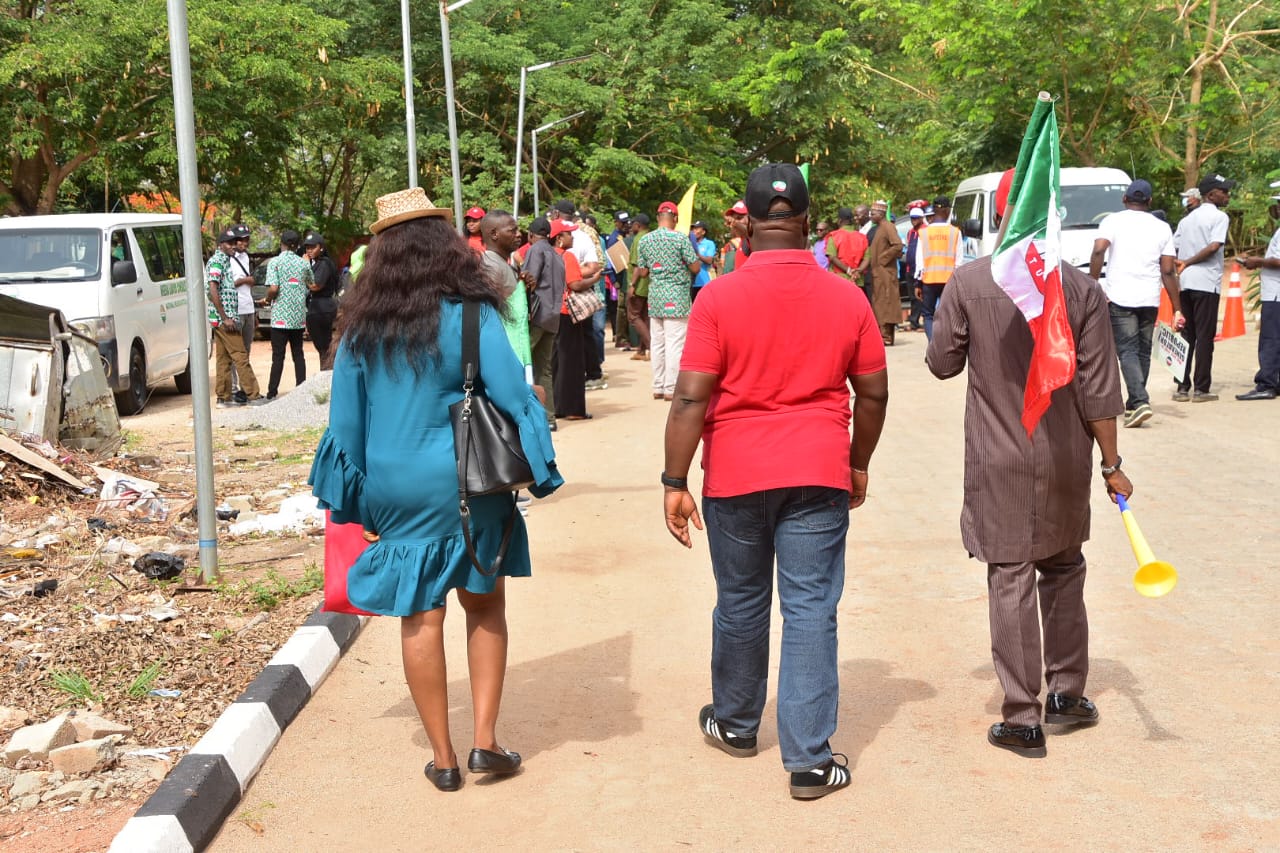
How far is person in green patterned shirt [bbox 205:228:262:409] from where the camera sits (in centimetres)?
1495

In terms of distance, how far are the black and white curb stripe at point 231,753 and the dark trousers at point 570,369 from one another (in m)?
7.58

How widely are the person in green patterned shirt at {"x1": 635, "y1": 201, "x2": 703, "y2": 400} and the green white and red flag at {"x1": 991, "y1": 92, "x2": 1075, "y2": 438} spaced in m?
8.85

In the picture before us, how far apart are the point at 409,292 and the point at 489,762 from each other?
1.45 meters

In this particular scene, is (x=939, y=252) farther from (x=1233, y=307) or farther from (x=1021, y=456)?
(x=1021, y=456)

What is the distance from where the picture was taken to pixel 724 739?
15.5 ft

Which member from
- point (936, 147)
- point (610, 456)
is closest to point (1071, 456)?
point (610, 456)

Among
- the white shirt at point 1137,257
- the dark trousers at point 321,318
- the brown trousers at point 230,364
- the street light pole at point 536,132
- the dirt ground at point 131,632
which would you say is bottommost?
the dirt ground at point 131,632

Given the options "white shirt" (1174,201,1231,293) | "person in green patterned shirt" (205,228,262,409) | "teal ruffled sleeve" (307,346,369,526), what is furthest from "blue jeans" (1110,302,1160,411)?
"person in green patterned shirt" (205,228,262,409)

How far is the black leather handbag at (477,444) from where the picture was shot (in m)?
4.24

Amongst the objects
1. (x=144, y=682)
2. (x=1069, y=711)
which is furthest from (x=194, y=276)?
(x=1069, y=711)

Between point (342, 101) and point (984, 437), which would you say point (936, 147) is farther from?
point (984, 437)

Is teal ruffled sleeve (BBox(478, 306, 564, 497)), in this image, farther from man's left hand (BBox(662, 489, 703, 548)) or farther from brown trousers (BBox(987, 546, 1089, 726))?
brown trousers (BBox(987, 546, 1089, 726))

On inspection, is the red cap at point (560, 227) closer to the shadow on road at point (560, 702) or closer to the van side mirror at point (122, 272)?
the van side mirror at point (122, 272)

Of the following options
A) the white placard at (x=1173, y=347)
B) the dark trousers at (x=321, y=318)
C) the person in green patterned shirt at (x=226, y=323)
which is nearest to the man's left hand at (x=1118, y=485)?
the white placard at (x=1173, y=347)
